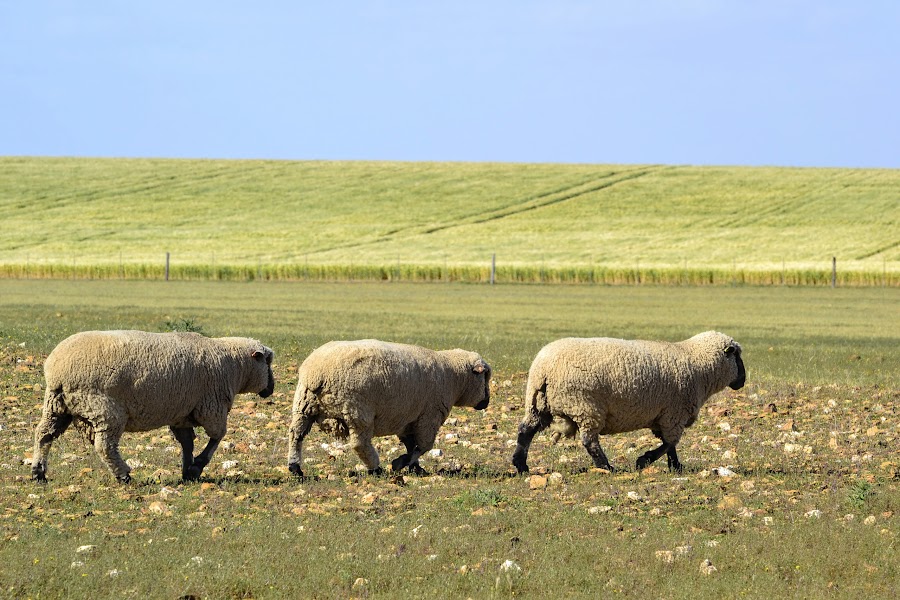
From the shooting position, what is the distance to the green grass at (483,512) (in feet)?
29.1

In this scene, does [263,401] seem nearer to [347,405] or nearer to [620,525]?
[347,405]

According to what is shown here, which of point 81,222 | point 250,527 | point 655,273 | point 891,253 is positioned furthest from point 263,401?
point 81,222

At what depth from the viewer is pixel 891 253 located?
240ft

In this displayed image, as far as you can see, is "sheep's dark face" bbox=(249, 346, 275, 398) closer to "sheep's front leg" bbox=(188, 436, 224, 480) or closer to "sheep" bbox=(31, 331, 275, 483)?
"sheep" bbox=(31, 331, 275, 483)

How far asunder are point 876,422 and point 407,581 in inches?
436

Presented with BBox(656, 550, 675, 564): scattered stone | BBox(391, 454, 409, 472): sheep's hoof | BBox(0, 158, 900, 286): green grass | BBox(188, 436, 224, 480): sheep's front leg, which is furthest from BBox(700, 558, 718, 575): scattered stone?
BBox(0, 158, 900, 286): green grass

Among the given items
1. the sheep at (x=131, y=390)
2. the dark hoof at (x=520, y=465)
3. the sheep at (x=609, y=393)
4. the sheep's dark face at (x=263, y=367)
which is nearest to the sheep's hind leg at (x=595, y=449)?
the sheep at (x=609, y=393)

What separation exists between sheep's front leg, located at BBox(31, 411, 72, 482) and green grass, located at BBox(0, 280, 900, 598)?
190 mm

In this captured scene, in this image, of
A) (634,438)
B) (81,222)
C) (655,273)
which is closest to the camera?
(634,438)

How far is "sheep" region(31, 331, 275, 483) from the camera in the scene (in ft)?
40.7

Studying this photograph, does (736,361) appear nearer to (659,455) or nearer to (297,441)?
(659,455)

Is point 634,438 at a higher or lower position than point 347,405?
lower

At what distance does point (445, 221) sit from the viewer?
3595 inches

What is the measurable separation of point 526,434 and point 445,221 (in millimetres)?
77881
